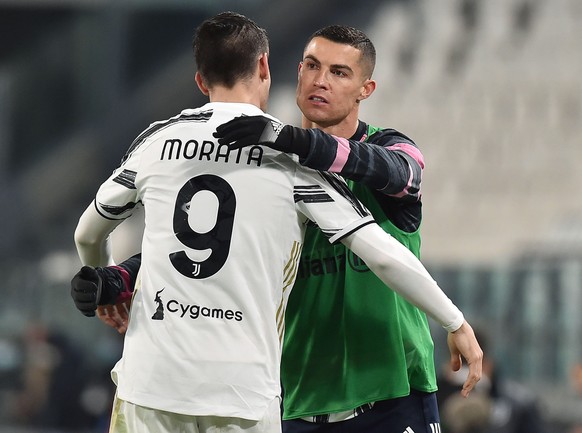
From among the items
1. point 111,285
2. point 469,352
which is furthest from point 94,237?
point 469,352

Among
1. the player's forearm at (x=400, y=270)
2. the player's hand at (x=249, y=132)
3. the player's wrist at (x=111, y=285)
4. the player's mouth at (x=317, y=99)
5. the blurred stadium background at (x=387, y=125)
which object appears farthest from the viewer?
the blurred stadium background at (x=387, y=125)

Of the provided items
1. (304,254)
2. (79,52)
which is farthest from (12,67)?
(304,254)

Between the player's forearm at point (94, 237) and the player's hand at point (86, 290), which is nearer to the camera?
the player's hand at point (86, 290)

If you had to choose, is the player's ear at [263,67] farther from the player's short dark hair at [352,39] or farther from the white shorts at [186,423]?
the white shorts at [186,423]

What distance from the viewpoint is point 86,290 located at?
293 centimetres

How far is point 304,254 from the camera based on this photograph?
129 inches

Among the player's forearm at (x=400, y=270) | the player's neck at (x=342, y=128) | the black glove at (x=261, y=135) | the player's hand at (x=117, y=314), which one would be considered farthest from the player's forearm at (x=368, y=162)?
the player's hand at (x=117, y=314)

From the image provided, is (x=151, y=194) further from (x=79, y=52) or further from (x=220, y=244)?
(x=79, y=52)

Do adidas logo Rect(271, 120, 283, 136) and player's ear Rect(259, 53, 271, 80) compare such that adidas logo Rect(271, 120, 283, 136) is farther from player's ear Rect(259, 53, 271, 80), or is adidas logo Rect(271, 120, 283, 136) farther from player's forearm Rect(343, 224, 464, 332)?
player's forearm Rect(343, 224, 464, 332)

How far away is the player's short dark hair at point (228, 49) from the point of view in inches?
112

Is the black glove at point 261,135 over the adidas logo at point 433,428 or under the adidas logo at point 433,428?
over

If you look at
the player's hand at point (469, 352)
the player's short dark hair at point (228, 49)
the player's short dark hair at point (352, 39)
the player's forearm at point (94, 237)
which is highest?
the player's short dark hair at point (352, 39)

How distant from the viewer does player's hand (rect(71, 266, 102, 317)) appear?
2.93m

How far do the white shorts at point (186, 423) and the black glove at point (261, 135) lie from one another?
62 cm
